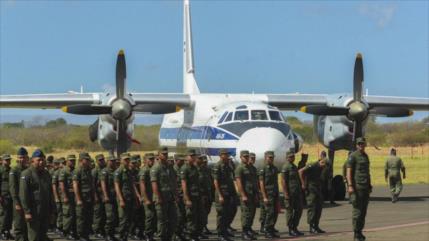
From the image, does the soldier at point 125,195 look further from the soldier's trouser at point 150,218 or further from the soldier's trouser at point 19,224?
the soldier's trouser at point 19,224

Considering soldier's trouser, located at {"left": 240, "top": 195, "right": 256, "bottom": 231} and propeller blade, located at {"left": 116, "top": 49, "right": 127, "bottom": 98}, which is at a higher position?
propeller blade, located at {"left": 116, "top": 49, "right": 127, "bottom": 98}

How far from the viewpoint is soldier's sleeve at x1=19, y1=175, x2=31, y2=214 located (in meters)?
10.9

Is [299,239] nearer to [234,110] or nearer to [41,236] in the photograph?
[41,236]

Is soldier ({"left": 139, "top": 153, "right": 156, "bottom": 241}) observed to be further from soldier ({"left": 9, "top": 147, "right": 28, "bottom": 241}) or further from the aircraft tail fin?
the aircraft tail fin

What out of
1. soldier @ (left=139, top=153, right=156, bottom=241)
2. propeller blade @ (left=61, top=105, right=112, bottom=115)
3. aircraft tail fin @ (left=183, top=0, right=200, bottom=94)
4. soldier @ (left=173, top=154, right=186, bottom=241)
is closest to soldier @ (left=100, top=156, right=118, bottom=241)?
soldier @ (left=139, top=153, right=156, bottom=241)

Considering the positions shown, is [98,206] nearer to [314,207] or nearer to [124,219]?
[124,219]

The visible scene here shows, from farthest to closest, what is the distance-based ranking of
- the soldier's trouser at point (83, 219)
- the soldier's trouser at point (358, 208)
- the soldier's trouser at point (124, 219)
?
the soldier's trouser at point (83, 219), the soldier's trouser at point (124, 219), the soldier's trouser at point (358, 208)

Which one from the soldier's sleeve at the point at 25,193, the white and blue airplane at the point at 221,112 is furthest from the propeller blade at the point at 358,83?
the soldier's sleeve at the point at 25,193

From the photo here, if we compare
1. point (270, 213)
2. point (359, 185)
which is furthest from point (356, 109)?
point (359, 185)

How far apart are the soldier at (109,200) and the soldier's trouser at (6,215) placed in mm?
1937

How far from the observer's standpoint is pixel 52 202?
449 inches

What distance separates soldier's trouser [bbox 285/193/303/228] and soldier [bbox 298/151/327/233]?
296 millimetres

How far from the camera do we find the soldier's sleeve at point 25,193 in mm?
10916

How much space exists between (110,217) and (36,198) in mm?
3235
